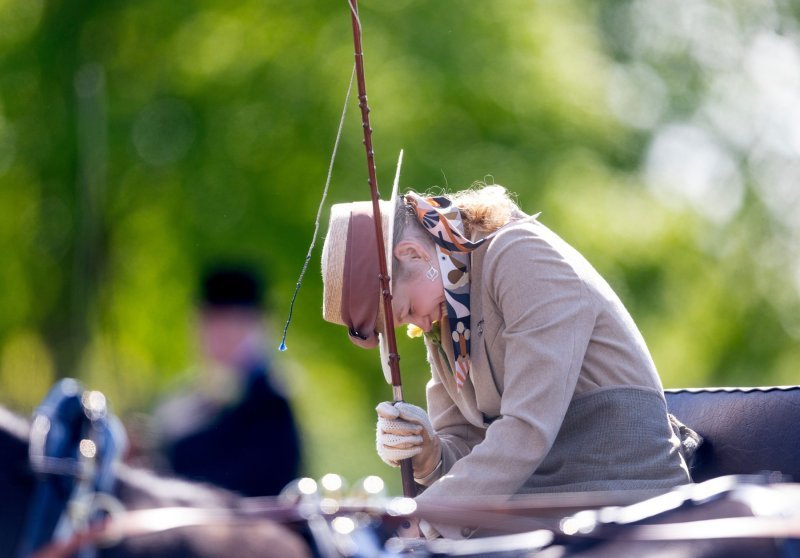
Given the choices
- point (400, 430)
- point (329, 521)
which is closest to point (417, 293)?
point (400, 430)

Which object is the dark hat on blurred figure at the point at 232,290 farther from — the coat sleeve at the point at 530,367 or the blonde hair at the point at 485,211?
the coat sleeve at the point at 530,367

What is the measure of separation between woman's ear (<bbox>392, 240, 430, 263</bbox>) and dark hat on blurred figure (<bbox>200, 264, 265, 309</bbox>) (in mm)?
1824

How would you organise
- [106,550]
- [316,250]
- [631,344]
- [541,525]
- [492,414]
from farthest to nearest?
[316,250] → [492,414] → [631,344] → [541,525] → [106,550]

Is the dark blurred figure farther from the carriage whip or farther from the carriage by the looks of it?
the carriage

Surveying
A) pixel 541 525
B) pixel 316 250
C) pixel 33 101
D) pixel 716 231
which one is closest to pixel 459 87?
pixel 316 250

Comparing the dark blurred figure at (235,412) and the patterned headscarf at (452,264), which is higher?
the patterned headscarf at (452,264)

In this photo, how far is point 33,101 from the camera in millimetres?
9445

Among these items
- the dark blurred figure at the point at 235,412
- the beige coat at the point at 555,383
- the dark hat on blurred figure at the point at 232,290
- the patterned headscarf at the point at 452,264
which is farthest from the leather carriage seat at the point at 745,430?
the dark hat on blurred figure at the point at 232,290

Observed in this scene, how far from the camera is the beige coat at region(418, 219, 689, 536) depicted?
268 centimetres

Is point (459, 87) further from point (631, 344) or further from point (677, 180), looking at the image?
point (631, 344)

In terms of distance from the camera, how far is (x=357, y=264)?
9.59ft

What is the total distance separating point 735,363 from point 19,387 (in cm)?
607

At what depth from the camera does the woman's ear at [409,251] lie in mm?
2953

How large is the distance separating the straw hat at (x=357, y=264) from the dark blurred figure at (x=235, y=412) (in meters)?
1.41
